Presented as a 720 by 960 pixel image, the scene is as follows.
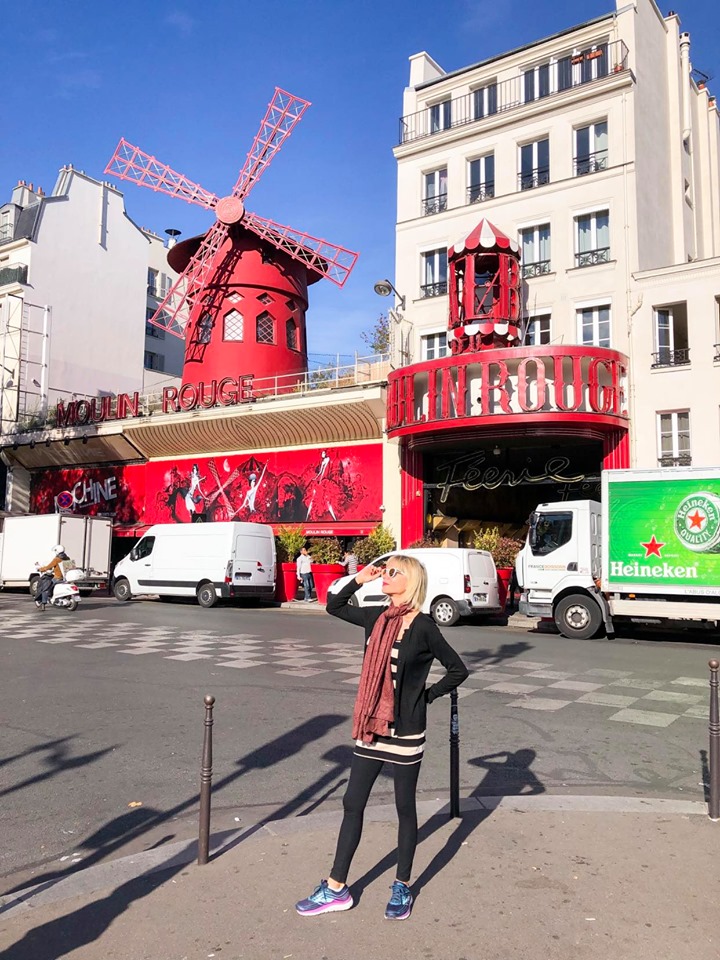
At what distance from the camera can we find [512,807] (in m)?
4.75

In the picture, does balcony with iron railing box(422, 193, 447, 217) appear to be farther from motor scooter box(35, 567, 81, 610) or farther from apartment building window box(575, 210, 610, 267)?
motor scooter box(35, 567, 81, 610)

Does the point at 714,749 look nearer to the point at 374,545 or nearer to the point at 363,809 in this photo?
the point at 363,809

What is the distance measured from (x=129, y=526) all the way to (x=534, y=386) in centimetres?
1692

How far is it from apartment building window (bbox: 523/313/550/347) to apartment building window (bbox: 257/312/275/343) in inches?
440

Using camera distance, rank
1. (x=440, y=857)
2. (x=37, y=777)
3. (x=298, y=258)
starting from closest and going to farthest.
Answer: (x=440, y=857) → (x=37, y=777) → (x=298, y=258)

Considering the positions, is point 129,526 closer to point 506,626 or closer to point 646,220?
point 506,626

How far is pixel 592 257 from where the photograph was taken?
2066cm

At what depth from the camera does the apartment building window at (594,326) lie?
20.4m

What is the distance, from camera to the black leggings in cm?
341

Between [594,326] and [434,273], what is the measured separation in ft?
16.8

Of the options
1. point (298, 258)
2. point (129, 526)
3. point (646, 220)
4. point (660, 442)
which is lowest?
point (129, 526)

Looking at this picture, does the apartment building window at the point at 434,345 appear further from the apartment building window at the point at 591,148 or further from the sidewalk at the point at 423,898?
the sidewalk at the point at 423,898

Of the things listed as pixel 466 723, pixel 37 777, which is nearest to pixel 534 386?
pixel 466 723

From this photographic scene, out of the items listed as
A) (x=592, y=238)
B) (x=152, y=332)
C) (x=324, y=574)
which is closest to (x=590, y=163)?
(x=592, y=238)
